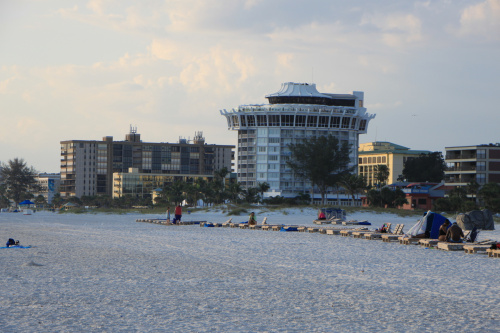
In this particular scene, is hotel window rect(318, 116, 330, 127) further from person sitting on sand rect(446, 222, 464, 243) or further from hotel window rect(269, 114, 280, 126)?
person sitting on sand rect(446, 222, 464, 243)

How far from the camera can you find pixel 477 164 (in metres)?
127

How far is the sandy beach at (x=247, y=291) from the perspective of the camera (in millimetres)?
12664

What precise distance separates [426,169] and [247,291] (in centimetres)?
16070

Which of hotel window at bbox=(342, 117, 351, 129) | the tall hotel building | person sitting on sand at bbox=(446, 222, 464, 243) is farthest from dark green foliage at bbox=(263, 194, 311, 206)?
person sitting on sand at bbox=(446, 222, 464, 243)

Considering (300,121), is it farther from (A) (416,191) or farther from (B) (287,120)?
(A) (416,191)

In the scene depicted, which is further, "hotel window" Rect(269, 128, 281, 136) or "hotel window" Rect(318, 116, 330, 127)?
"hotel window" Rect(269, 128, 281, 136)

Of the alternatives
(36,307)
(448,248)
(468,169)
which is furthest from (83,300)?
(468,169)

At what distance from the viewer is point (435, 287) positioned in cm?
1727

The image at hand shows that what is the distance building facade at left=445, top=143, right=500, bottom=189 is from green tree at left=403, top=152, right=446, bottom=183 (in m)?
37.1

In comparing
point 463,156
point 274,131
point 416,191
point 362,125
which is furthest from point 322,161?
point 362,125

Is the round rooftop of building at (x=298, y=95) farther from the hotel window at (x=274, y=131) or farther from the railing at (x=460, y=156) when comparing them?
the railing at (x=460, y=156)

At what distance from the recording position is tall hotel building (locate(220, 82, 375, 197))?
16812 cm

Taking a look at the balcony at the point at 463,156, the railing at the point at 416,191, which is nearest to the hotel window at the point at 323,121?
the railing at the point at 416,191

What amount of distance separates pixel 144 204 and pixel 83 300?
171238mm
